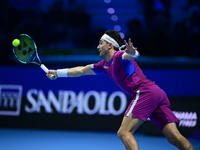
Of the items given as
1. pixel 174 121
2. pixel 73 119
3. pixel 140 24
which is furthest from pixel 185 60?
pixel 174 121

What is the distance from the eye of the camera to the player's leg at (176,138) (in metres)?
3.46

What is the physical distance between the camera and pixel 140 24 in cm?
934

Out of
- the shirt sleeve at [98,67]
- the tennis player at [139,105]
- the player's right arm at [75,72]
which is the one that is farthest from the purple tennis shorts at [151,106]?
the player's right arm at [75,72]

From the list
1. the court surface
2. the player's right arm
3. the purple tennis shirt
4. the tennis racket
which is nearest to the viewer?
the purple tennis shirt

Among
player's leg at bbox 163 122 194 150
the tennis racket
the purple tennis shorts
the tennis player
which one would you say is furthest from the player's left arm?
the tennis racket

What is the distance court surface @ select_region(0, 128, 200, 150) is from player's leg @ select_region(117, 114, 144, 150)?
2187 mm

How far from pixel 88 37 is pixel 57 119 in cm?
348

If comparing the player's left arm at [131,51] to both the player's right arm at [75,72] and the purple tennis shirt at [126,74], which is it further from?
the player's right arm at [75,72]

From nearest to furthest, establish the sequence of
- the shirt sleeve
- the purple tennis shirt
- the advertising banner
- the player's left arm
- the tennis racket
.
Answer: the player's left arm < the purple tennis shirt < the shirt sleeve < the tennis racket < the advertising banner

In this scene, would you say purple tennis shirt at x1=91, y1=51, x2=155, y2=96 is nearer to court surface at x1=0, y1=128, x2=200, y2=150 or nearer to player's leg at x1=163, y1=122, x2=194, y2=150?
player's leg at x1=163, y1=122, x2=194, y2=150

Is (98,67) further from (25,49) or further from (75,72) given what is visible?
(25,49)

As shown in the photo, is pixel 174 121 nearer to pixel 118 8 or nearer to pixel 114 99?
pixel 114 99

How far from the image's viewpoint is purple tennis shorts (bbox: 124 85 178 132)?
347cm

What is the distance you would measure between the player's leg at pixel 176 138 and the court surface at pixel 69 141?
203cm
